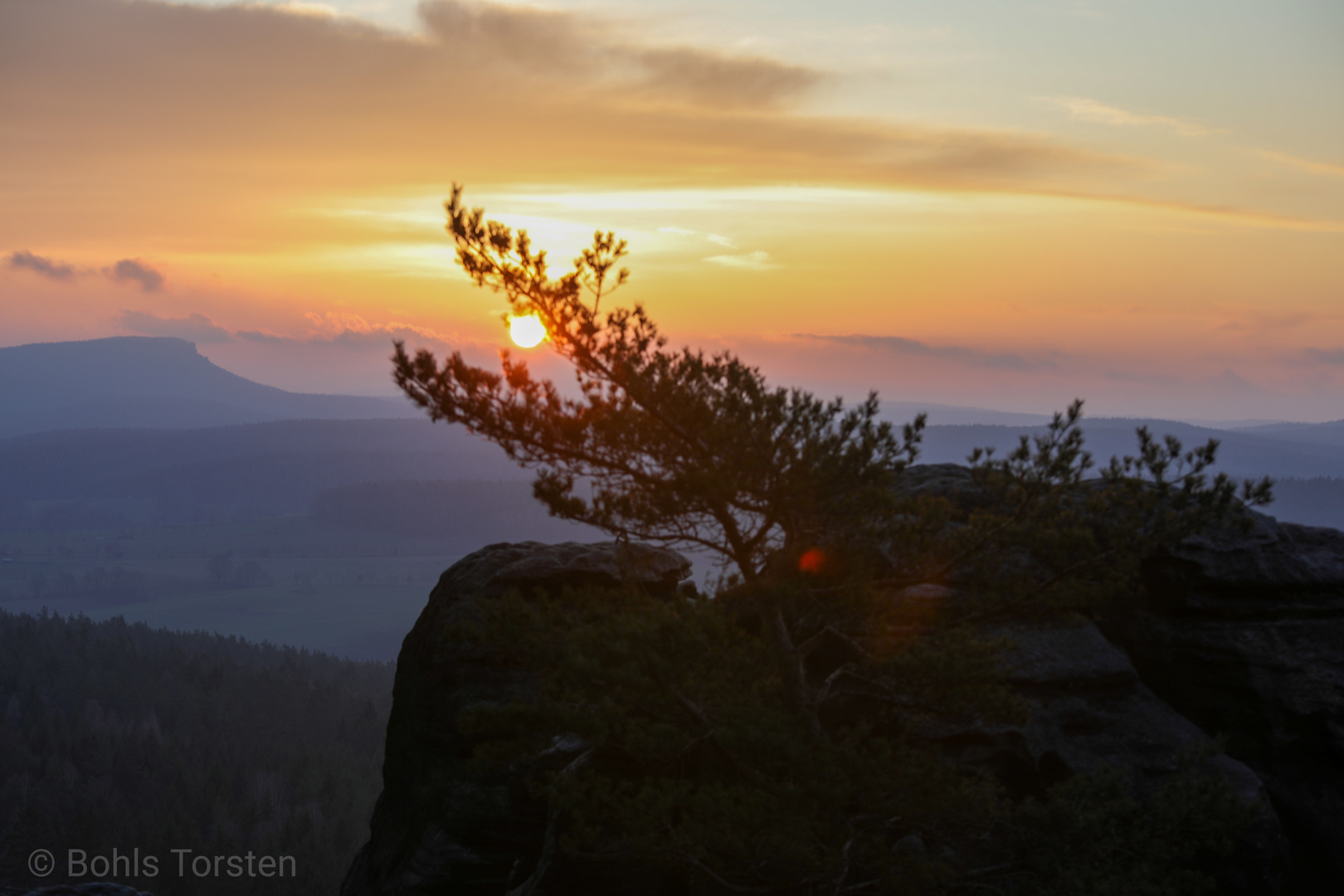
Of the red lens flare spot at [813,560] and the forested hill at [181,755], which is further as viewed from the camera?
the forested hill at [181,755]

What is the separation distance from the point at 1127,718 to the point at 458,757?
503 inches

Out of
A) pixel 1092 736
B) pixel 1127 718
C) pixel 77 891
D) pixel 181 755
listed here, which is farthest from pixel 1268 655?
pixel 181 755

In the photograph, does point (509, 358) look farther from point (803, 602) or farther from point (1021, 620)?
point (1021, 620)

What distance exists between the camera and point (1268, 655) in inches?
595

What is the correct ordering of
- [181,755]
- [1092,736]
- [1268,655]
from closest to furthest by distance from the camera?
[1092,736] → [1268,655] → [181,755]

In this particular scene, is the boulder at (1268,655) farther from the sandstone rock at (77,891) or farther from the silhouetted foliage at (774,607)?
the sandstone rock at (77,891)

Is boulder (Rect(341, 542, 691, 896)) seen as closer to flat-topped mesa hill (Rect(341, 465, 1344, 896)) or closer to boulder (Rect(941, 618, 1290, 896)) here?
flat-topped mesa hill (Rect(341, 465, 1344, 896))

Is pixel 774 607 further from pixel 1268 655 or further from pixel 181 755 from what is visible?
pixel 181 755

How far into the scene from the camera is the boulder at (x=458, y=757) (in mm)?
16656

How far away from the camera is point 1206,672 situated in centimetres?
1552

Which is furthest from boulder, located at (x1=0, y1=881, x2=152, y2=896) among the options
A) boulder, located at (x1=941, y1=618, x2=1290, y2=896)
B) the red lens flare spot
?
boulder, located at (x1=941, y1=618, x2=1290, y2=896)

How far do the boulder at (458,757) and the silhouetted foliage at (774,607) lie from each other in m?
3.25

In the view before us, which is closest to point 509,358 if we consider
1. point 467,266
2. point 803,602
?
point 467,266

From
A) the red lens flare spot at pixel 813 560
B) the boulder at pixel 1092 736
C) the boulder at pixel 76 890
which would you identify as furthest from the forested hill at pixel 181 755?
the boulder at pixel 1092 736
